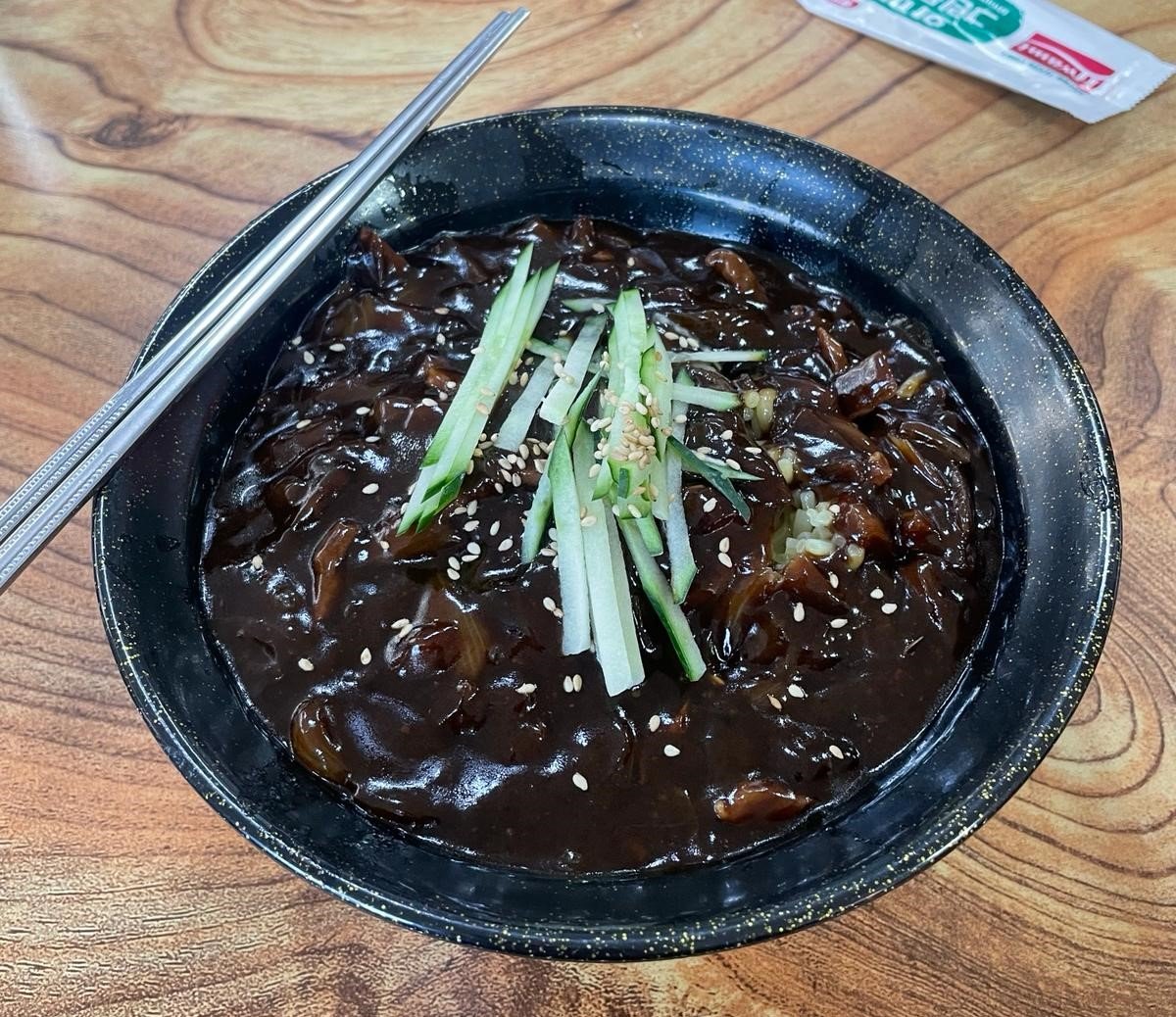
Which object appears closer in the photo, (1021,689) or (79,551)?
(1021,689)

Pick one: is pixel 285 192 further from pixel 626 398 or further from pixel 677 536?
pixel 677 536

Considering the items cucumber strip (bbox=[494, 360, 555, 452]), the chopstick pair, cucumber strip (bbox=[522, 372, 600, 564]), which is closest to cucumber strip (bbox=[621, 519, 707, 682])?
cucumber strip (bbox=[522, 372, 600, 564])

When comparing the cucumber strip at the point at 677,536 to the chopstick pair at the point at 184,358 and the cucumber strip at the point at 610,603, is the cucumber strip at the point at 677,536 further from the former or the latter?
the chopstick pair at the point at 184,358

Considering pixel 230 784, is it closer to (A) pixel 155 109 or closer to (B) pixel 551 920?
(B) pixel 551 920

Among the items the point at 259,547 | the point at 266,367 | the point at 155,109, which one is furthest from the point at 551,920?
the point at 155,109

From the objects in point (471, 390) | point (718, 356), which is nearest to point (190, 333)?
point (471, 390)
